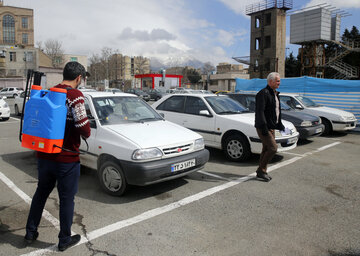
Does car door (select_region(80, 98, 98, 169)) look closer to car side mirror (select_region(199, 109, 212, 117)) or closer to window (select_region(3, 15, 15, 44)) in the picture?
car side mirror (select_region(199, 109, 212, 117))

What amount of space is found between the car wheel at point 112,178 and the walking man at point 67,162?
135cm

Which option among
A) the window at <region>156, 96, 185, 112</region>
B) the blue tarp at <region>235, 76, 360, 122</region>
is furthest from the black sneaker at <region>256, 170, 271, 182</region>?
the blue tarp at <region>235, 76, 360, 122</region>

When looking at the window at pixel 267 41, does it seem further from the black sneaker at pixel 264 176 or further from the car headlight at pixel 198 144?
the car headlight at pixel 198 144

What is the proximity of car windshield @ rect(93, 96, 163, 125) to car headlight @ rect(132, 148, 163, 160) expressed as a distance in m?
1.04

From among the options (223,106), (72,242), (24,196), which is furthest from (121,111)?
(223,106)

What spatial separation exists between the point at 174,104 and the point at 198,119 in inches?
37.2

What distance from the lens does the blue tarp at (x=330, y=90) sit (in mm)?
12219

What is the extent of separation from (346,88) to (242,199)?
10.4 m

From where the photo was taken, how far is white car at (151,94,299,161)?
6.46 m

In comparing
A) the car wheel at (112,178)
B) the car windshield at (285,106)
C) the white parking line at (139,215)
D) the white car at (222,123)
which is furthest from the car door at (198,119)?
the car windshield at (285,106)

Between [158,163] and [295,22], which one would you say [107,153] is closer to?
[158,163]

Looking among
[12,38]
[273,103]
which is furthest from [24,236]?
[12,38]

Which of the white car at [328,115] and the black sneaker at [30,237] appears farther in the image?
the white car at [328,115]

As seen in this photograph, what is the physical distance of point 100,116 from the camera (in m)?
5.04
